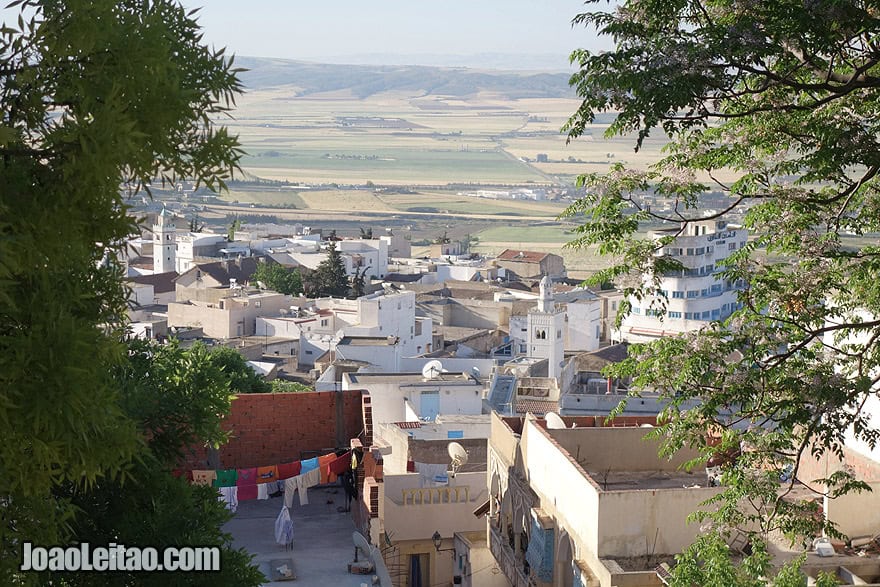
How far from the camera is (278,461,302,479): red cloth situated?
14.6 m

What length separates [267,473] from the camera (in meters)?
14.6

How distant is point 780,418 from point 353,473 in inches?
322

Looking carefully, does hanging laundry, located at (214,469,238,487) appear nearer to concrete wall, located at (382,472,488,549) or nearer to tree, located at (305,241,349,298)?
concrete wall, located at (382,472,488,549)

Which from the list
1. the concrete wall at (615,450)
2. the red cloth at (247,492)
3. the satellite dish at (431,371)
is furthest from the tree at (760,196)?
the satellite dish at (431,371)

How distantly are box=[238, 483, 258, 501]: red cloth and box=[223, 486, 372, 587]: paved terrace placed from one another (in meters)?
0.09

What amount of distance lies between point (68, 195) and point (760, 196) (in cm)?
451

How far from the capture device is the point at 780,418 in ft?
23.4

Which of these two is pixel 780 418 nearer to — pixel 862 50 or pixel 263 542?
pixel 862 50

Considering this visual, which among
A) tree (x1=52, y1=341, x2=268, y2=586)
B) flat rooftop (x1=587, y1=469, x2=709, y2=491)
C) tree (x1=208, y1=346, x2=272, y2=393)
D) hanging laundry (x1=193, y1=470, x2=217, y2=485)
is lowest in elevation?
tree (x1=208, y1=346, x2=272, y2=393)

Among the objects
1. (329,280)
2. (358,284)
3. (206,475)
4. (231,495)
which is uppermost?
(206,475)

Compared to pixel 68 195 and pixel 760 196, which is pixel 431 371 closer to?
pixel 760 196

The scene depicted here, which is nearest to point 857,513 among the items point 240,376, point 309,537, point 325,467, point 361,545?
point 361,545

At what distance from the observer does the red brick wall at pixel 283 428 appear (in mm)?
15516

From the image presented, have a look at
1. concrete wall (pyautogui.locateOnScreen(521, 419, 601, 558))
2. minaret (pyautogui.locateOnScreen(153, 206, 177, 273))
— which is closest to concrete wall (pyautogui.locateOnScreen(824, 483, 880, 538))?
concrete wall (pyautogui.locateOnScreen(521, 419, 601, 558))
